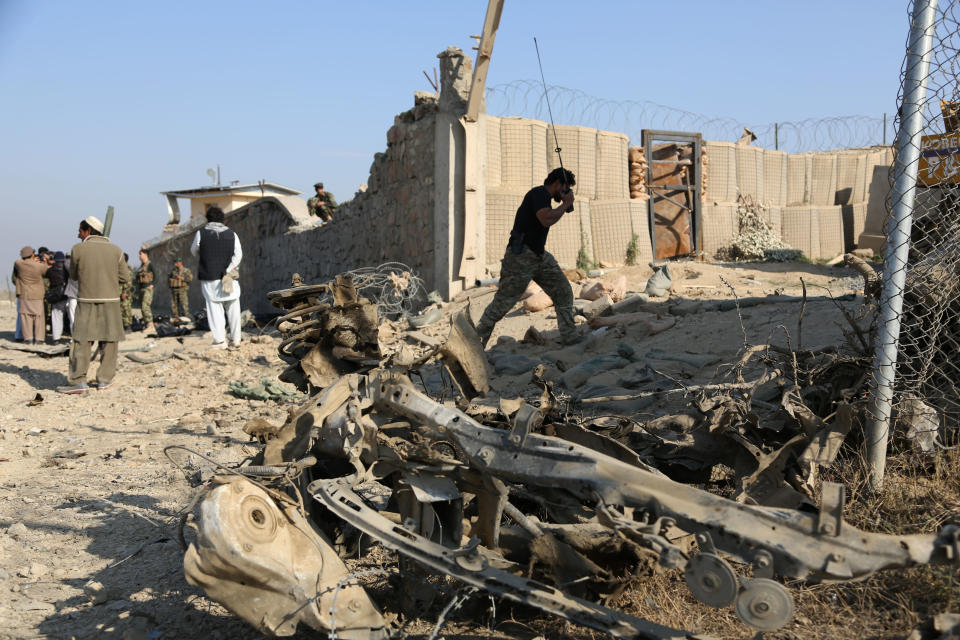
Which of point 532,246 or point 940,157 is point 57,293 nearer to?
point 532,246

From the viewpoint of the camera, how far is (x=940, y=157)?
3439 millimetres

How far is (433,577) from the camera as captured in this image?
9.98 feet

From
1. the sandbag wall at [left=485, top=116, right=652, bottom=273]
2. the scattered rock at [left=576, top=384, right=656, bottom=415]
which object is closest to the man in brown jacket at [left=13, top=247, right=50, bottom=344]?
the sandbag wall at [left=485, top=116, right=652, bottom=273]

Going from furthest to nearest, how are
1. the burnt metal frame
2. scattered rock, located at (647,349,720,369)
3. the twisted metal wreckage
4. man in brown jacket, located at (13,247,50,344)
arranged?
the burnt metal frame → man in brown jacket, located at (13,247,50,344) → scattered rock, located at (647,349,720,369) → the twisted metal wreckage

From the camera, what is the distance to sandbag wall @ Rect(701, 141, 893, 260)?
13398 mm

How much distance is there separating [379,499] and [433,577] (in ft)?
4.46

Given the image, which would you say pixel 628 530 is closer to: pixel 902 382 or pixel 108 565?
pixel 902 382

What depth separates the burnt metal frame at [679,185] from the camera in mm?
12516

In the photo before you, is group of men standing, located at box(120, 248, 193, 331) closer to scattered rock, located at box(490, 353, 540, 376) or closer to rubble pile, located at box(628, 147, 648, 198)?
scattered rock, located at box(490, 353, 540, 376)

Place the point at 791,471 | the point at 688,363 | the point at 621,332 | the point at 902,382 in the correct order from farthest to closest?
the point at 621,332 → the point at 688,363 → the point at 902,382 → the point at 791,471

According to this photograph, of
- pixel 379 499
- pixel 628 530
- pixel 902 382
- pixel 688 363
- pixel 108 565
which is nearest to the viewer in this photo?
pixel 628 530

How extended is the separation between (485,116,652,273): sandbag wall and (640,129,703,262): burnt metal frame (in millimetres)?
362

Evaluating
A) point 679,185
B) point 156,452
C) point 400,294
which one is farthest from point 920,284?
point 679,185

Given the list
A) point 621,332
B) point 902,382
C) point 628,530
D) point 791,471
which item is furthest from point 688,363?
point 628,530
